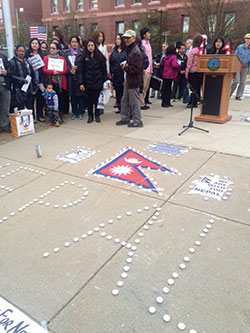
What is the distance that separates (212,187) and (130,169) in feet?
3.84

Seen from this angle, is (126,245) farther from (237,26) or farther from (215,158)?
(237,26)

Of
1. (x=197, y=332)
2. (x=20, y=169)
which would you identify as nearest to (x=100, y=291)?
(x=197, y=332)

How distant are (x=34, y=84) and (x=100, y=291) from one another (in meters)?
5.59

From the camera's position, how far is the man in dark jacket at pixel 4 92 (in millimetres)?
5690

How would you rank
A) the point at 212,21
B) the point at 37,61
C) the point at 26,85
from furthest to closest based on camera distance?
the point at 212,21
the point at 37,61
the point at 26,85

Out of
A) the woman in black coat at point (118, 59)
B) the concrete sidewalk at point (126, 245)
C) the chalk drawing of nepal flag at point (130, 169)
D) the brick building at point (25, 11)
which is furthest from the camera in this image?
the brick building at point (25, 11)

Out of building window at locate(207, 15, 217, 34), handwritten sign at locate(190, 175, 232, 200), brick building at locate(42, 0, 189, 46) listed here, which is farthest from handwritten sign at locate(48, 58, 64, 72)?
brick building at locate(42, 0, 189, 46)

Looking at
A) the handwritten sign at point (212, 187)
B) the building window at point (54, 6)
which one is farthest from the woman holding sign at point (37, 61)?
the building window at point (54, 6)

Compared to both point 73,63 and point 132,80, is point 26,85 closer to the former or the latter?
point 73,63

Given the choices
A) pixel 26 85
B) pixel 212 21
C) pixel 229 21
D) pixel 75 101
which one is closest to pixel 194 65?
pixel 75 101

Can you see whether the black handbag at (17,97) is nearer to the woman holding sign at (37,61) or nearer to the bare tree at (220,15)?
the woman holding sign at (37,61)

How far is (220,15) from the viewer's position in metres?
24.4

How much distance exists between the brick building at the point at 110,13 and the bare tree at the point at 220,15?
895 cm

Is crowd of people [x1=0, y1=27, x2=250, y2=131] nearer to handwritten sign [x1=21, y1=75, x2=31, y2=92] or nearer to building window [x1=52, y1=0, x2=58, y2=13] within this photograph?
handwritten sign [x1=21, y1=75, x2=31, y2=92]
